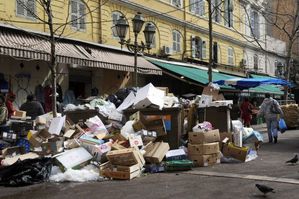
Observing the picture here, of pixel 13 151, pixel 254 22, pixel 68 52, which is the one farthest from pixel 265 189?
pixel 254 22

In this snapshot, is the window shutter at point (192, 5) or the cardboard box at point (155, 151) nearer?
the cardboard box at point (155, 151)

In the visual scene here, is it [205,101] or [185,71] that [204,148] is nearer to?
[205,101]

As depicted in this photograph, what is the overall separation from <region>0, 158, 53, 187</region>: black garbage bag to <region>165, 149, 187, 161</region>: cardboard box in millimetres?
2486

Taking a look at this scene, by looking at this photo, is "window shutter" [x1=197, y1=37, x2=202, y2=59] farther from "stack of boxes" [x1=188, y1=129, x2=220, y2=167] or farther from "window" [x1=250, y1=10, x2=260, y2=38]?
"stack of boxes" [x1=188, y1=129, x2=220, y2=167]

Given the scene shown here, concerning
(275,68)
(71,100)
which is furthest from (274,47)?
(71,100)

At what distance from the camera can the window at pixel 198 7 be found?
26584 millimetres

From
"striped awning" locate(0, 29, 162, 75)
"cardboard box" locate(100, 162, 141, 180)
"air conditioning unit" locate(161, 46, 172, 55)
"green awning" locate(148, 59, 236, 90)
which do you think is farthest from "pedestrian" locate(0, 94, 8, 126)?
"air conditioning unit" locate(161, 46, 172, 55)

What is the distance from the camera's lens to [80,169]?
30.8 ft

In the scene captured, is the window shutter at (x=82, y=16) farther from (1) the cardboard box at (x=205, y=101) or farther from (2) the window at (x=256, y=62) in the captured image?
(2) the window at (x=256, y=62)

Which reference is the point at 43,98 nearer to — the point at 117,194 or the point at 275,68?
the point at 117,194

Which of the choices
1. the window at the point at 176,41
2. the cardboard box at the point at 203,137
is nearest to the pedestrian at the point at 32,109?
the cardboard box at the point at 203,137

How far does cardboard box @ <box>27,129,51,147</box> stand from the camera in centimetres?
1030

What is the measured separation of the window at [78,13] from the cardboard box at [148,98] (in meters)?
7.36

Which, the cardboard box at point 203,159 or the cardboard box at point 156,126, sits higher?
the cardboard box at point 156,126
